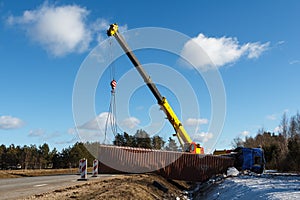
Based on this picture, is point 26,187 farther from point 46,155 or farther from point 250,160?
point 46,155

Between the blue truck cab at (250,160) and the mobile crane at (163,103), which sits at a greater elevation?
the mobile crane at (163,103)

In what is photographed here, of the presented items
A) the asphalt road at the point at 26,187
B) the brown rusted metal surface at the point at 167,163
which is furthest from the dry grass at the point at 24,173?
the asphalt road at the point at 26,187

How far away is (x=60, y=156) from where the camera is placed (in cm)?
8281

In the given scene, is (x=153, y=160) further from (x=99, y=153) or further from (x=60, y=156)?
(x=60, y=156)

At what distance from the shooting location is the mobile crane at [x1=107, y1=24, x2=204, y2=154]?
73.5 feet

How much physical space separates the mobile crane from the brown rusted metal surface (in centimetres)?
123

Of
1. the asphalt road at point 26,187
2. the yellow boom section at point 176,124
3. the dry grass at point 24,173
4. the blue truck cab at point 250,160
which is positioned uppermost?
the yellow boom section at point 176,124

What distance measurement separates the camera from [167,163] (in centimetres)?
2478

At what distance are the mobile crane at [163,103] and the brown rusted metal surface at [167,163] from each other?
48.3 inches

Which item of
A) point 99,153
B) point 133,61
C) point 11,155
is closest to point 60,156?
point 11,155

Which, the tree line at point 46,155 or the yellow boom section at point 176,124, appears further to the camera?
the tree line at point 46,155

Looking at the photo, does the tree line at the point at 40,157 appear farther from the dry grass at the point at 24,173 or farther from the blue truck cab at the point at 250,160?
the blue truck cab at the point at 250,160

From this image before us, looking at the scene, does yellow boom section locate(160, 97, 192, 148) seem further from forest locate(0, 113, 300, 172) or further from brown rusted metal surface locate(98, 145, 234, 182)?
forest locate(0, 113, 300, 172)

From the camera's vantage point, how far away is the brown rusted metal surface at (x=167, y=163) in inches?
967
